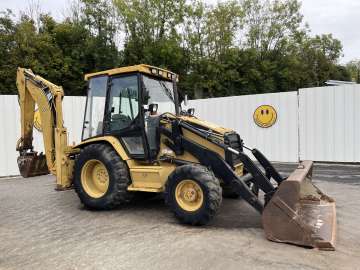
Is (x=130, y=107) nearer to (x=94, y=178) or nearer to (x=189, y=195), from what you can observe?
(x=94, y=178)

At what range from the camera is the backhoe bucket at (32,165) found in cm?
654

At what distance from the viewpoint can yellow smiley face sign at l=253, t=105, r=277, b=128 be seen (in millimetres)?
11648

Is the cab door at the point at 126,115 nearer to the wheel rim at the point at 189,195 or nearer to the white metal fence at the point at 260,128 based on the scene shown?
the wheel rim at the point at 189,195

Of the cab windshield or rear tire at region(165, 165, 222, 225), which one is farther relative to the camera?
the cab windshield

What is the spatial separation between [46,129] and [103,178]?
149cm

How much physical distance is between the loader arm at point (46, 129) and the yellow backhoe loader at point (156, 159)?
0.06ft

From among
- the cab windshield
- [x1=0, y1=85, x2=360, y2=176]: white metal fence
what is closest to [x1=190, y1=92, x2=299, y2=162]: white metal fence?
[x1=0, y1=85, x2=360, y2=176]: white metal fence

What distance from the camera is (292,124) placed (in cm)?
1128

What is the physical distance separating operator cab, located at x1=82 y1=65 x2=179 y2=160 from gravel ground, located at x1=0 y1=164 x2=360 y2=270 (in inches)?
48.8

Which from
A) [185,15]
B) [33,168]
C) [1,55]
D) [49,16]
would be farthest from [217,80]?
[33,168]

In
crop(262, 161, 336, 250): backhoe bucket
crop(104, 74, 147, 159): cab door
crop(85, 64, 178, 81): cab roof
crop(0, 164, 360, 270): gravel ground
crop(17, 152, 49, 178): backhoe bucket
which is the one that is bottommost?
crop(0, 164, 360, 270): gravel ground

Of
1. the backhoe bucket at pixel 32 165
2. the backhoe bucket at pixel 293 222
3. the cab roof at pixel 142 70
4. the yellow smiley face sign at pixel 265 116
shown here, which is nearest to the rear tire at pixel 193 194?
the backhoe bucket at pixel 293 222

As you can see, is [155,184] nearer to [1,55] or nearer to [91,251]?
[91,251]

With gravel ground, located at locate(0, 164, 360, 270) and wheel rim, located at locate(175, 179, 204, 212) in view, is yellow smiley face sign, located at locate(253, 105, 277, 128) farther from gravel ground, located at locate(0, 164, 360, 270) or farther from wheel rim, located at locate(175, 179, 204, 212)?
wheel rim, located at locate(175, 179, 204, 212)
